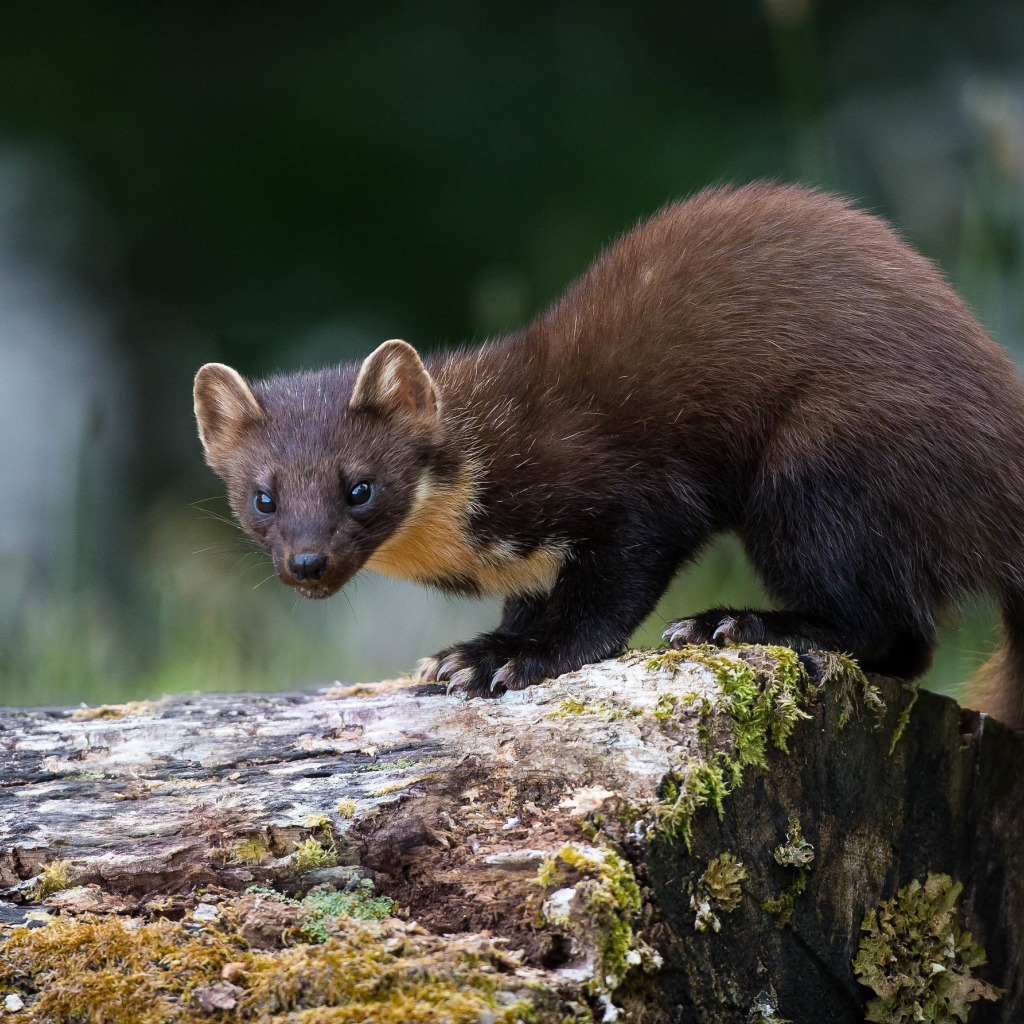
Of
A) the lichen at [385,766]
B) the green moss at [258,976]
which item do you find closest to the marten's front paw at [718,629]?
the lichen at [385,766]

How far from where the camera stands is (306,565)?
12.5ft

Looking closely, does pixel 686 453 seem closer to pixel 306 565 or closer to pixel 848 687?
pixel 848 687

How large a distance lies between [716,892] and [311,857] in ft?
2.97

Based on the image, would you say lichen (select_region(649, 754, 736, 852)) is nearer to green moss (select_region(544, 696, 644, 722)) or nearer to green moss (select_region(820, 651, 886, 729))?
green moss (select_region(544, 696, 644, 722))

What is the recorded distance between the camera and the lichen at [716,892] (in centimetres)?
270

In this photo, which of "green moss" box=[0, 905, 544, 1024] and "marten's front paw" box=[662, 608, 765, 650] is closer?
"green moss" box=[0, 905, 544, 1024]

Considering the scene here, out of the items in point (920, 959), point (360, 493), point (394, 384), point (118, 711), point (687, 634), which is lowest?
point (920, 959)

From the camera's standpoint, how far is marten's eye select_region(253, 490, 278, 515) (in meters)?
4.10

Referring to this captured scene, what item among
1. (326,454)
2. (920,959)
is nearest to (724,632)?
(920,959)

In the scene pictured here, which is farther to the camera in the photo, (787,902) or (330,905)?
(787,902)

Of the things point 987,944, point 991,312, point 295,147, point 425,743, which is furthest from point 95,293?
point 987,944

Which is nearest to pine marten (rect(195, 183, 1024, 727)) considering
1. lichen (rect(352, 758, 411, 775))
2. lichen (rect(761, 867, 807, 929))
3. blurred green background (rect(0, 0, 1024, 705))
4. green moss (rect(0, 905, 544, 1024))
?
lichen (rect(352, 758, 411, 775))

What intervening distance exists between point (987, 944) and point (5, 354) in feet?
26.2

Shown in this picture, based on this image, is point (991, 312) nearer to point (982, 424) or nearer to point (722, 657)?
point (982, 424)
